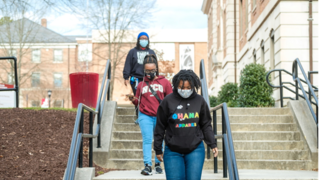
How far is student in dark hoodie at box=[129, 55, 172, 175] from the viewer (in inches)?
244

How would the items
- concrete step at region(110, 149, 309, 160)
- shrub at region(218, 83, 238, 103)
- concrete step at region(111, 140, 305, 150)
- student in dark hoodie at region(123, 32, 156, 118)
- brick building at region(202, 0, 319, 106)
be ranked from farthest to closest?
shrub at region(218, 83, 238, 103) → brick building at region(202, 0, 319, 106) → concrete step at region(111, 140, 305, 150) → concrete step at region(110, 149, 309, 160) → student in dark hoodie at region(123, 32, 156, 118)

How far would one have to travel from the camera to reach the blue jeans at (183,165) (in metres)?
4.13

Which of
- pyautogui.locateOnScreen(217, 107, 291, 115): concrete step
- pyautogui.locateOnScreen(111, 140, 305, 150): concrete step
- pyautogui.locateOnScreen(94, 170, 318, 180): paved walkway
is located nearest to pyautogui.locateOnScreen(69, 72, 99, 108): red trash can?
pyautogui.locateOnScreen(217, 107, 291, 115): concrete step

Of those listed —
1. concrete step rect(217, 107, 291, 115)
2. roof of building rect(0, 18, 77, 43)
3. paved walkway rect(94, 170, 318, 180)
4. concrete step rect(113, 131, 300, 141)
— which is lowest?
paved walkway rect(94, 170, 318, 180)

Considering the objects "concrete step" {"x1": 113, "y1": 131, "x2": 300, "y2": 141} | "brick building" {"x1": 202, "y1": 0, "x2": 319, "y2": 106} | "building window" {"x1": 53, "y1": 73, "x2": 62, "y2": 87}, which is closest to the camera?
"concrete step" {"x1": 113, "y1": 131, "x2": 300, "y2": 141}

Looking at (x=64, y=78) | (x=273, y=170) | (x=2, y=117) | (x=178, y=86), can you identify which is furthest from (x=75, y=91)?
(x=64, y=78)

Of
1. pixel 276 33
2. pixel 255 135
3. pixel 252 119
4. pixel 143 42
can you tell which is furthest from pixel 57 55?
pixel 143 42

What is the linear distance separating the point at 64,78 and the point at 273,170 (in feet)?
155

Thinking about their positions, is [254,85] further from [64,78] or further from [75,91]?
[64,78]

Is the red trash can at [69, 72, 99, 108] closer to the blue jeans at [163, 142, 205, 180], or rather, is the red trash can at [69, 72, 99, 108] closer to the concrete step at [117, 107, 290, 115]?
the concrete step at [117, 107, 290, 115]

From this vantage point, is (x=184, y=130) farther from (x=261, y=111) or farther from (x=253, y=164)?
(x=261, y=111)

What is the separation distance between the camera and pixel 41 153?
23.9 feet

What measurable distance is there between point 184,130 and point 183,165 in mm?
333

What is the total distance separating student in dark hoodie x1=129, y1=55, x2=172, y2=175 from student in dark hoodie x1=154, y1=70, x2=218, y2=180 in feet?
6.15
